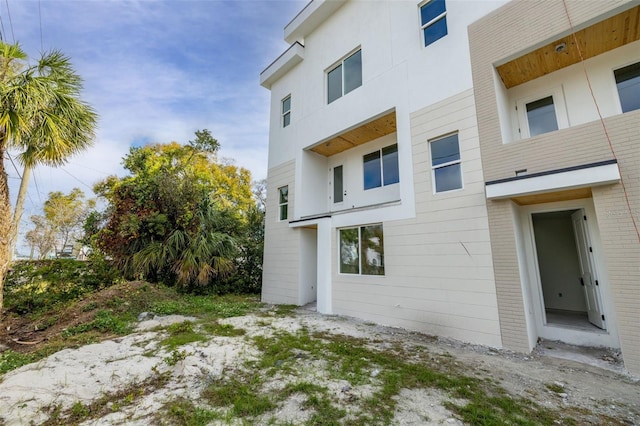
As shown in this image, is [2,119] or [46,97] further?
[46,97]

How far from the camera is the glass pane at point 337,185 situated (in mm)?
9802

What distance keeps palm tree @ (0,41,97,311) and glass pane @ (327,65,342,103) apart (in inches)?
272

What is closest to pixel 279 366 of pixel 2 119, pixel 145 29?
pixel 2 119

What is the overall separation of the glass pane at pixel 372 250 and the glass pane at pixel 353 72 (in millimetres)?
4670

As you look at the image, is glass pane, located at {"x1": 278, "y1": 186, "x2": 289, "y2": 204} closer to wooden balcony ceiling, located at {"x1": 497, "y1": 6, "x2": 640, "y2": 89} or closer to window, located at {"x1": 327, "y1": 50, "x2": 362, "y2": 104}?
window, located at {"x1": 327, "y1": 50, "x2": 362, "y2": 104}

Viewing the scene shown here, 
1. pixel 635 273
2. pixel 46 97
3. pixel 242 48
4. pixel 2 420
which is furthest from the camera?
pixel 242 48

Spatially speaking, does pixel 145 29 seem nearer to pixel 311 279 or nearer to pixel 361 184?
pixel 361 184

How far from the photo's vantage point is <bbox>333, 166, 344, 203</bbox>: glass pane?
32.2 ft

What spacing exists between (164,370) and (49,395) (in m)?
1.22

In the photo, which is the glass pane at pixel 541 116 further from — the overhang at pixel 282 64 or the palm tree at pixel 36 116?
the palm tree at pixel 36 116

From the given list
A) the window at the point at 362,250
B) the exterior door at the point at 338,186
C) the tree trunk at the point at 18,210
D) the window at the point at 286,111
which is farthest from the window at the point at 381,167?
the tree trunk at the point at 18,210

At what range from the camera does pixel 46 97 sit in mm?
5500

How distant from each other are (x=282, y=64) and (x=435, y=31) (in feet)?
21.1

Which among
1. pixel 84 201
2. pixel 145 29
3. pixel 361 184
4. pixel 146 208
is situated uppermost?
pixel 145 29
